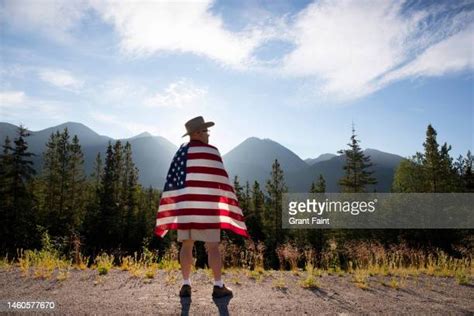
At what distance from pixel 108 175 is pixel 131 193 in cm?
810

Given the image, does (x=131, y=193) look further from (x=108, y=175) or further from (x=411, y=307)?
(x=411, y=307)

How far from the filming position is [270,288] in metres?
5.48

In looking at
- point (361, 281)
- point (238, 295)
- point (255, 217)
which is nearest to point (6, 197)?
point (255, 217)

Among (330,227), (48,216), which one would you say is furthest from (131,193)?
(330,227)

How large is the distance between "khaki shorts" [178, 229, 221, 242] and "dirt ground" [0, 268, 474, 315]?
75 centimetres

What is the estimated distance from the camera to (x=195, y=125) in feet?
16.9

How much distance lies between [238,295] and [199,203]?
4.40ft

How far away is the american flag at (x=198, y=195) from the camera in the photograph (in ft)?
15.8

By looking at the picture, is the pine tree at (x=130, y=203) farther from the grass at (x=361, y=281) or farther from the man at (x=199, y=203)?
the man at (x=199, y=203)

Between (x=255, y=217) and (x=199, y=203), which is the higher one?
(x=199, y=203)

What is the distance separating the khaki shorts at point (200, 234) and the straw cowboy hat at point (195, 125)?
1.37m

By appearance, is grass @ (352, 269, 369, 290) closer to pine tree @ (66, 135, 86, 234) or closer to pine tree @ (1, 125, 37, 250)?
pine tree @ (1, 125, 37, 250)

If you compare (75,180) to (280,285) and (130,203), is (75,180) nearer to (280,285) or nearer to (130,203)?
(130,203)

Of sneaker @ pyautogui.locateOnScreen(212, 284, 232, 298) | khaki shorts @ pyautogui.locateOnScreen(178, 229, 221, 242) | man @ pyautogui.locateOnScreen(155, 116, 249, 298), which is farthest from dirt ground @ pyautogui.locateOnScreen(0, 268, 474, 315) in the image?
khaki shorts @ pyautogui.locateOnScreen(178, 229, 221, 242)
